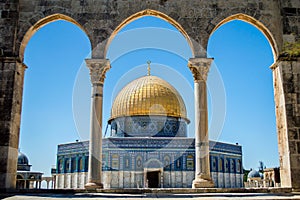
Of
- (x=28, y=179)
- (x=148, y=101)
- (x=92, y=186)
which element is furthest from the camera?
(x=28, y=179)

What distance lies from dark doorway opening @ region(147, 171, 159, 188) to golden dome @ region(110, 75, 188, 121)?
4343mm

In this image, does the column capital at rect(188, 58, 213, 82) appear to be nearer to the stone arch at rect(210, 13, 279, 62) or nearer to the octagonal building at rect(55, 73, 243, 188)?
the stone arch at rect(210, 13, 279, 62)

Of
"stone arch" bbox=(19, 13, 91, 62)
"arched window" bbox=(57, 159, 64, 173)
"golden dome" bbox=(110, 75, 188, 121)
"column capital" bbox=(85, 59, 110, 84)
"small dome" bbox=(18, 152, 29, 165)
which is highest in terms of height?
"golden dome" bbox=(110, 75, 188, 121)

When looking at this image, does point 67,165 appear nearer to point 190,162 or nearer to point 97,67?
point 190,162

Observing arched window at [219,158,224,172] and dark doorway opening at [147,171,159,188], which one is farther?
arched window at [219,158,224,172]

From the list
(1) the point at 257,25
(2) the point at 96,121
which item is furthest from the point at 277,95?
(2) the point at 96,121

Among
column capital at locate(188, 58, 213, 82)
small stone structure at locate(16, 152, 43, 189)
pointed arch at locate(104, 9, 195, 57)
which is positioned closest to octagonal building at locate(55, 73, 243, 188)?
small stone structure at locate(16, 152, 43, 189)

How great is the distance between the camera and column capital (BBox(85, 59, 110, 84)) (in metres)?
9.93

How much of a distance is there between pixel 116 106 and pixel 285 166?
1953 cm

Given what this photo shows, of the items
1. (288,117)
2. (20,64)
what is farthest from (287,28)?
(20,64)

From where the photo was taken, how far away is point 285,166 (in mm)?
9477

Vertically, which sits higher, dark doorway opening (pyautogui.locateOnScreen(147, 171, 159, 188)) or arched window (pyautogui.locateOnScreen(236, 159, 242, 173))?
arched window (pyautogui.locateOnScreen(236, 159, 242, 173))

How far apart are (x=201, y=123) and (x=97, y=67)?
10.2ft

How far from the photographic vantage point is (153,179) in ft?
82.4
